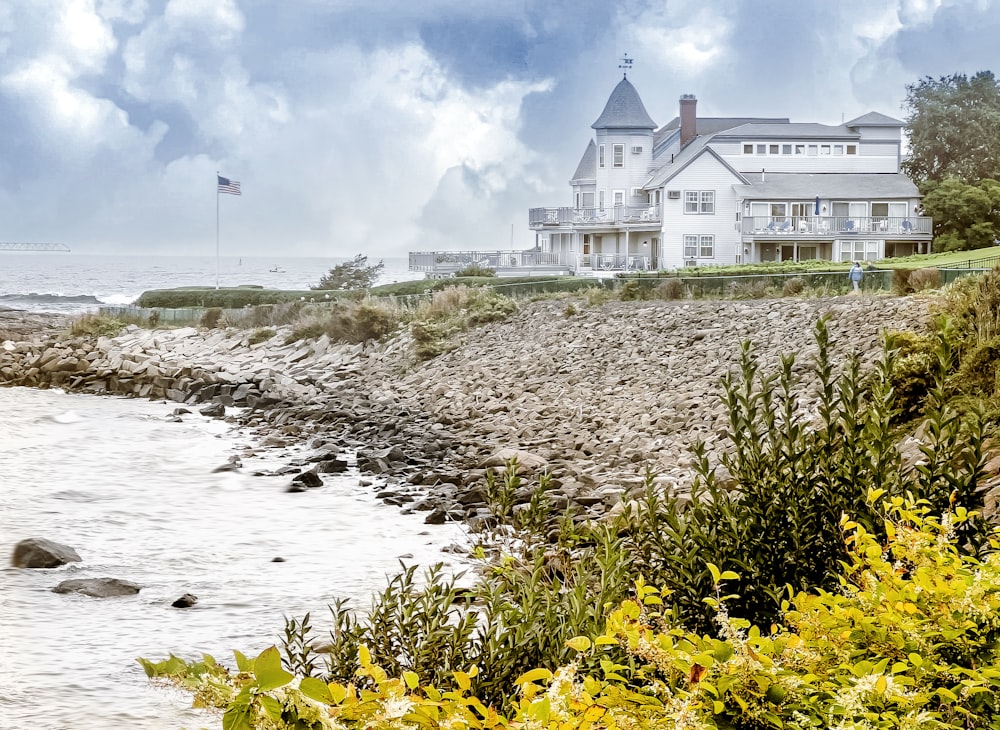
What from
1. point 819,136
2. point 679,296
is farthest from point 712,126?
point 679,296

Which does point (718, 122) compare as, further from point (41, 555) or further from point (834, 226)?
point (41, 555)

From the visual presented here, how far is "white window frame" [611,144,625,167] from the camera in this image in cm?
4134

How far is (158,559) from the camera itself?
8789 millimetres

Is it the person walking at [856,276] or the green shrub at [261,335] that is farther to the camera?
the green shrub at [261,335]

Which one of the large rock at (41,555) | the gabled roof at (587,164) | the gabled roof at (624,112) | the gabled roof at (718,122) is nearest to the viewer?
the large rock at (41,555)

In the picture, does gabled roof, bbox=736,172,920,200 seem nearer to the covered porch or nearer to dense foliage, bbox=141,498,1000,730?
the covered porch

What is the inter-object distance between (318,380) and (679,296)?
732 centimetres

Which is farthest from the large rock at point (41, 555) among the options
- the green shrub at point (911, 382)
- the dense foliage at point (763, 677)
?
the green shrub at point (911, 382)

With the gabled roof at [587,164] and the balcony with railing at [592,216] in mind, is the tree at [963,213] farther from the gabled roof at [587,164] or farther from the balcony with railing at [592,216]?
the gabled roof at [587,164]

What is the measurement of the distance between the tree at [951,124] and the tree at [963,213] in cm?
525

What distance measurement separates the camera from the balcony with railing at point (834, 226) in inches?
1473

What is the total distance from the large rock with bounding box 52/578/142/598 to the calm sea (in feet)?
0.35

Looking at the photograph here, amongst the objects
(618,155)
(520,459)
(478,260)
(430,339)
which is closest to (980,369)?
(520,459)

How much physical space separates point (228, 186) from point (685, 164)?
16.5 metres
